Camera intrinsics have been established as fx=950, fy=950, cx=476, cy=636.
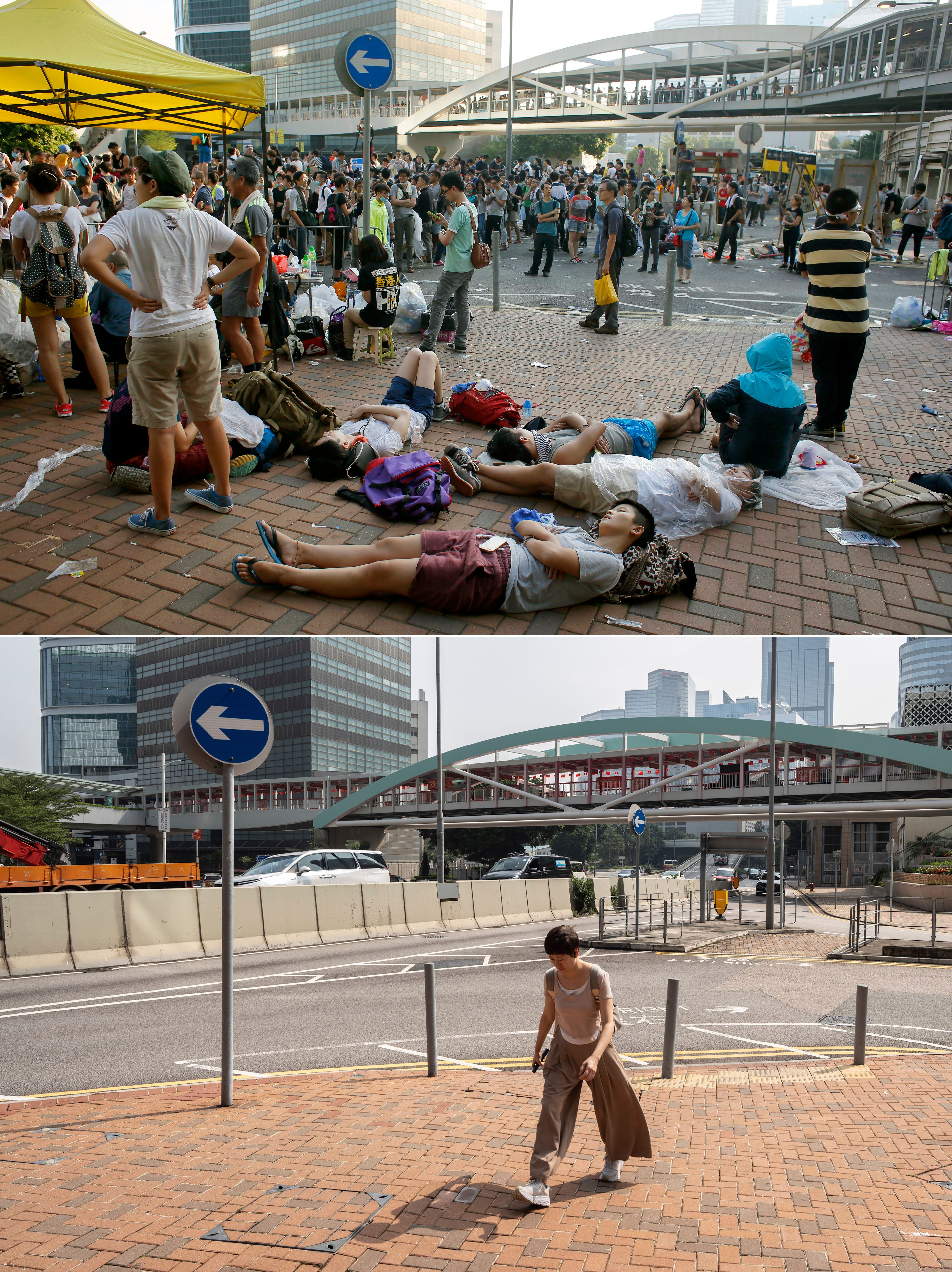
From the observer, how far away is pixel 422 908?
19.3 metres

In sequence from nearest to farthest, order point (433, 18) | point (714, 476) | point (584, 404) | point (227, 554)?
point (227, 554) < point (714, 476) < point (584, 404) < point (433, 18)

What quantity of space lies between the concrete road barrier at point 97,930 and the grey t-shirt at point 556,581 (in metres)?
7.76

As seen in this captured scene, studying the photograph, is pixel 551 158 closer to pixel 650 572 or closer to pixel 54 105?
pixel 54 105

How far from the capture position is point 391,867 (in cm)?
4553

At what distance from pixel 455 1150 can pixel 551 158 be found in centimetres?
10986

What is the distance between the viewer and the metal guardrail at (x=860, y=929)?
15172 millimetres

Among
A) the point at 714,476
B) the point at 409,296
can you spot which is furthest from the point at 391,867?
the point at 714,476

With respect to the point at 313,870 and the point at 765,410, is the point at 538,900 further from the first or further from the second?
the point at 765,410

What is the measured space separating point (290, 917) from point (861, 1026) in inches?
419

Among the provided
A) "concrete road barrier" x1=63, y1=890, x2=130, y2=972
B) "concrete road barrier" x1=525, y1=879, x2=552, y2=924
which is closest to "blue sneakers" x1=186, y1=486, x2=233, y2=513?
"concrete road barrier" x1=63, y1=890, x2=130, y2=972

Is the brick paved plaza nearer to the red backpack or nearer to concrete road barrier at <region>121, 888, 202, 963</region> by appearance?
the red backpack

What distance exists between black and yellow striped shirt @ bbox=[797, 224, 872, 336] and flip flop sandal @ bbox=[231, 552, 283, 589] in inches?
239

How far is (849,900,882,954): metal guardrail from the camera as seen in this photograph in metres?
15.2

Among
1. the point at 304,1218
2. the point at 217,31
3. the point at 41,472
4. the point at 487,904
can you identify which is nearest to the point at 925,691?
the point at 487,904
